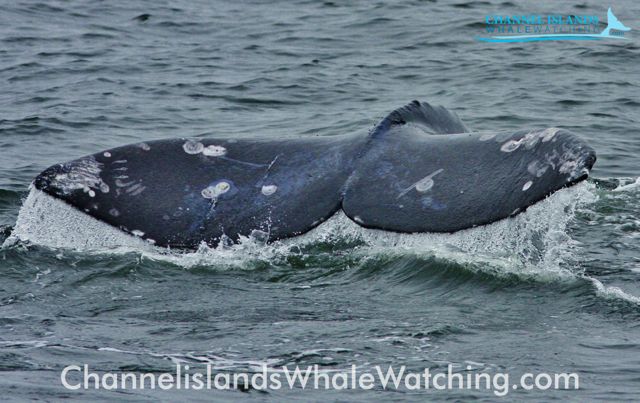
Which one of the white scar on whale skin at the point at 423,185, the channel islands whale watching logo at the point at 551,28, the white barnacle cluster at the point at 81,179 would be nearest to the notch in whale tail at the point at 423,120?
the white scar on whale skin at the point at 423,185

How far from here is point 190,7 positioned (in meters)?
19.8

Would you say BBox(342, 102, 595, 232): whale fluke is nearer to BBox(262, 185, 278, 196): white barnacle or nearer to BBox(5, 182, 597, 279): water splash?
BBox(5, 182, 597, 279): water splash

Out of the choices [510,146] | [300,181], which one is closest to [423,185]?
[510,146]

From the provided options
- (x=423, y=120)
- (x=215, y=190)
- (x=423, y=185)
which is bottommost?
(x=215, y=190)

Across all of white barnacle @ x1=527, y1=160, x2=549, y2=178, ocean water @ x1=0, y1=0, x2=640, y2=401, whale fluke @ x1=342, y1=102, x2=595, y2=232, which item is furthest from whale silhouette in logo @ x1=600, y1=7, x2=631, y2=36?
white barnacle @ x1=527, y1=160, x2=549, y2=178

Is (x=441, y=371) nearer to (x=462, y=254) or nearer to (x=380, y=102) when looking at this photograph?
(x=462, y=254)

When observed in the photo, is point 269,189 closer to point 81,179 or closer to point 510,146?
point 81,179

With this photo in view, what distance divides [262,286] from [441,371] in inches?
67.4

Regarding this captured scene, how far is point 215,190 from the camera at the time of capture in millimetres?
6418

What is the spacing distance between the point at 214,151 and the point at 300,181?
59 cm

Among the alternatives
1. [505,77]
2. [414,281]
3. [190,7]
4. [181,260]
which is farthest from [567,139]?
[190,7]

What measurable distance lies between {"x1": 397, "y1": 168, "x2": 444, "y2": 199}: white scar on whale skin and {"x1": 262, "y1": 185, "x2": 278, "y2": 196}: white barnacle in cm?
73

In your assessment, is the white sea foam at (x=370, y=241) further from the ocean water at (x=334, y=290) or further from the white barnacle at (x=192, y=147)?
the white barnacle at (x=192, y=147)

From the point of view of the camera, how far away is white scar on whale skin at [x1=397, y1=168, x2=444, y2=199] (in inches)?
237
